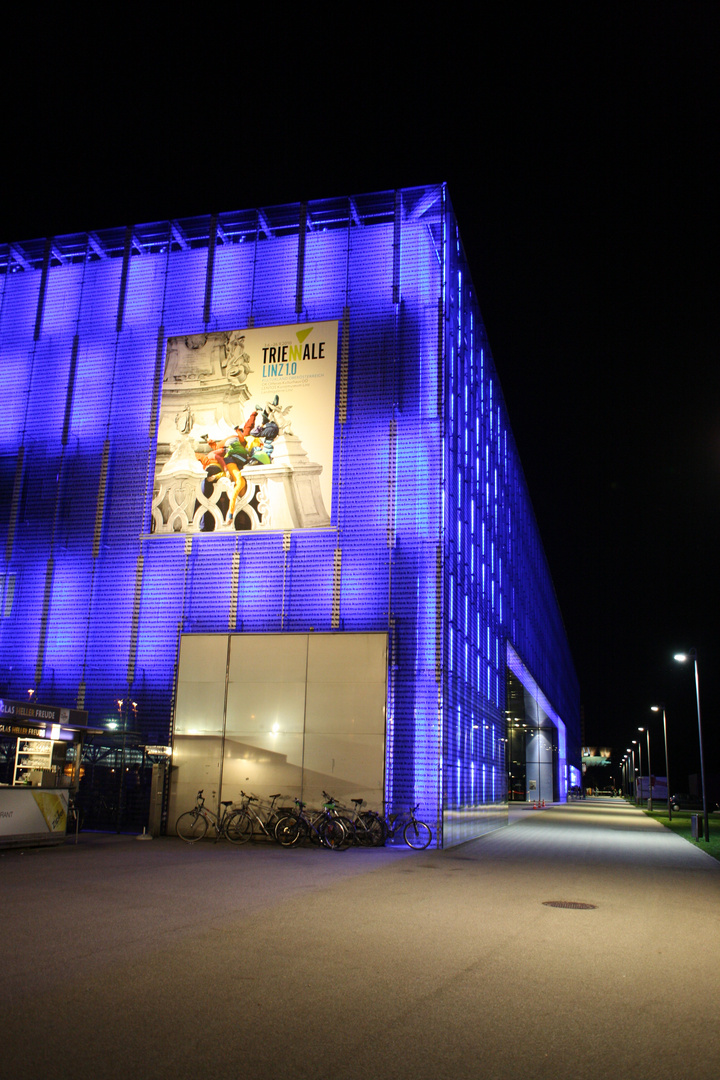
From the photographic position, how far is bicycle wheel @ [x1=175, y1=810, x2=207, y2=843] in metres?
20.6

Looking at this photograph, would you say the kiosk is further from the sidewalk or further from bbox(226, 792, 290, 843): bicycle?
bbox(226, 792, 290, 843): bicycle

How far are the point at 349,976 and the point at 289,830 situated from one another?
12672 mm

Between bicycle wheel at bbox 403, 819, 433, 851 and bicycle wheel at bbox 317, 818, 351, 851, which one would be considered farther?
Answer: bicycle wheel at bbox 403, 819, 433, 851

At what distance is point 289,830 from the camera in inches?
769

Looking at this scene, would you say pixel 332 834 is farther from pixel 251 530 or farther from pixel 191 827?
pixel 251 530

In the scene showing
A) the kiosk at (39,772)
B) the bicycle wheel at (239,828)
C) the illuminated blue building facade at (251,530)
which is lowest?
the bicycle wheel at (239,828)

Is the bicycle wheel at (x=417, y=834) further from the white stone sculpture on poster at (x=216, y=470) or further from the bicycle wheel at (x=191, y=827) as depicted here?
the white stone sculpture on poster at (x=216, y=470)

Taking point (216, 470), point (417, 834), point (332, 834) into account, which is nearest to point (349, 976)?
point (332, 834)

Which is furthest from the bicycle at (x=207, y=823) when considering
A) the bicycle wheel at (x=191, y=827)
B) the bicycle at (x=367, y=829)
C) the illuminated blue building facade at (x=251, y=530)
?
the illuminated blue building facade at (x=251, y=530)

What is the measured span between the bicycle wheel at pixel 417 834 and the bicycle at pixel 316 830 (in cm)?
140

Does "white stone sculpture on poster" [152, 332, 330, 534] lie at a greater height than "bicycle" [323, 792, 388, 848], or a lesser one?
greater

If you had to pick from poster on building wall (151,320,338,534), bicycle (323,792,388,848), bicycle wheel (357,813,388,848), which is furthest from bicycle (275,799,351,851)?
poster on building wall (151,320,338,534)

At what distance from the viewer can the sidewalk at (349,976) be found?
5277 millimetres

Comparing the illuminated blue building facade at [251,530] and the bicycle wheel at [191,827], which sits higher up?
the illuminated blue building facade at [251,530]
